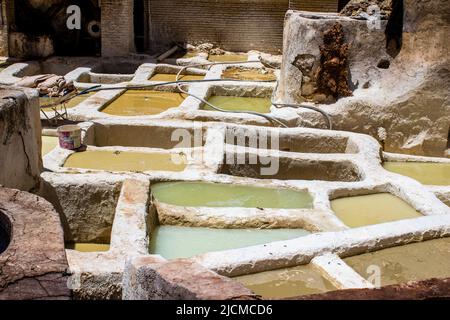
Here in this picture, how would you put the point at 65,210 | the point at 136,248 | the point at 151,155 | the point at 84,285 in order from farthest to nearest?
the point at 151,155 → the point at 65,210 → the point at 136,248 → the point at 84,285

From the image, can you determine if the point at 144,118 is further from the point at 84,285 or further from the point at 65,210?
the point at 84,285

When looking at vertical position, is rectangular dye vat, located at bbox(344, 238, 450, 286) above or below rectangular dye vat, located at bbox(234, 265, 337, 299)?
below

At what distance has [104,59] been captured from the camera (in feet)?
44.4

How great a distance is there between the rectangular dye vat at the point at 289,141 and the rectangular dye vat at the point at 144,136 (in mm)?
524

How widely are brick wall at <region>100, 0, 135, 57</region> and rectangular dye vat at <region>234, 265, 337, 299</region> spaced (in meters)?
10.5

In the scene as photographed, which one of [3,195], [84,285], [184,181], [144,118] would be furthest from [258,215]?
[144,118]

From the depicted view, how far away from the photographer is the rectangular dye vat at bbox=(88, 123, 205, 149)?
7.96 metres

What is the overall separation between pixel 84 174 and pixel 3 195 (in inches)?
107

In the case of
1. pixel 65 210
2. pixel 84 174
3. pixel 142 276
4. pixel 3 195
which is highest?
pixel 3 195

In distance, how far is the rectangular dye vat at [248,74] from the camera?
1182cm

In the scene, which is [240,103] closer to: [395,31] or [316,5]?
[395,31]

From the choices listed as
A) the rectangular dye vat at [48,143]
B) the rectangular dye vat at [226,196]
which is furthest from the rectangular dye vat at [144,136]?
the rectangular dye vat at [226,196]

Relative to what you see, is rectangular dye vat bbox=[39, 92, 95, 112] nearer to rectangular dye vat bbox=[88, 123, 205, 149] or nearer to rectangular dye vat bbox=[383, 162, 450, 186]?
rectangular dye vat bbox=[88, 123, 205, 149]

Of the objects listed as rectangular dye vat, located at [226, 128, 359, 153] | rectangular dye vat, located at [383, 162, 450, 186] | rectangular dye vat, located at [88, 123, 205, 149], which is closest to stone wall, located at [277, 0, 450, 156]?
rectangular dye vat, located at [226, 128, 359, 153]
